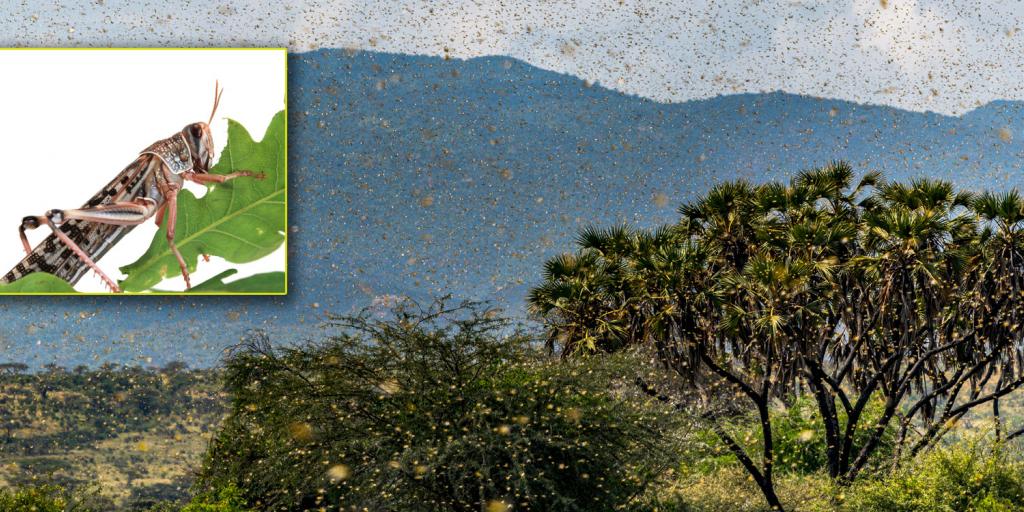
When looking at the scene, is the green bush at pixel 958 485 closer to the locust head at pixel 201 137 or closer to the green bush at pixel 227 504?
the green bush at pixel 227 504

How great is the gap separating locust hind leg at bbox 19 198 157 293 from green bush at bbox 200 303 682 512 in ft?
10.6

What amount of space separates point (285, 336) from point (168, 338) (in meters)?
1.57

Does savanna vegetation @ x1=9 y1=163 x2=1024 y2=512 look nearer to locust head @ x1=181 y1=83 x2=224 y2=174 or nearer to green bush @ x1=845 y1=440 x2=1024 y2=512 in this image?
green bush @ x1=845 y1=440 x2=1024 y2=512

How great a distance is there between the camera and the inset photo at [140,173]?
13.2 m

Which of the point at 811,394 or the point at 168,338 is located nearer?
the point at 811,394

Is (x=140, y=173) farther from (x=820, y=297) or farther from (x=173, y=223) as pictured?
(x=820, y=297)

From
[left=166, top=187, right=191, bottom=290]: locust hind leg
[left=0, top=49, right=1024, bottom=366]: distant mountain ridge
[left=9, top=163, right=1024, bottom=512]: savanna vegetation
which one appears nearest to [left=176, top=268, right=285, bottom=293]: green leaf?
[left=166, top=187, right=191, bottom=290]: locust hind leg

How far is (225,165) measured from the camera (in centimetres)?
1331

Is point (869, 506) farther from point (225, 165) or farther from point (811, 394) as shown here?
point (225, 165)

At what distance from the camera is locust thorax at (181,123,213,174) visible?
13.2 metres

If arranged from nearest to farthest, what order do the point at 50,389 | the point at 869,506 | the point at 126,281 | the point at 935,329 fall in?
the point at 869,506 → the point at 935,329 → the point at 126,281 → the point at 50,389

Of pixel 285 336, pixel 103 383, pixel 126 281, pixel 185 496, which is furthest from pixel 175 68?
pixel 185 496

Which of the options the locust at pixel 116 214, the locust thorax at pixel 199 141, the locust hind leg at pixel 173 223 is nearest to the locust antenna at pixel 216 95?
the locust at pixel 116 214

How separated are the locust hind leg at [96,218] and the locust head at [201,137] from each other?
2.44ft
